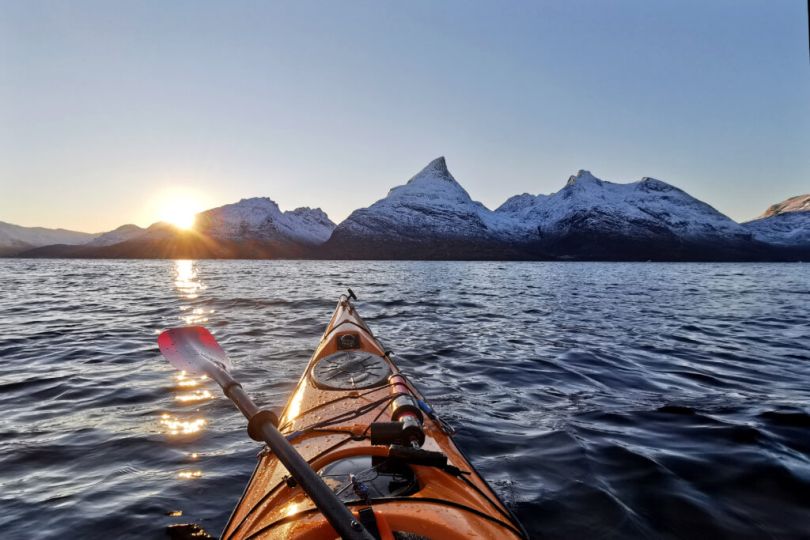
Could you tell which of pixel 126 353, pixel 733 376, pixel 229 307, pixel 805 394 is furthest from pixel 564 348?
pixel 229 307

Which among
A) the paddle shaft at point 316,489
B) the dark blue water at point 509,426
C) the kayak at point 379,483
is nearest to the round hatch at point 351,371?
the kayak at point 379,483

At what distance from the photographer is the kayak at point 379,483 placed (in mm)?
2248

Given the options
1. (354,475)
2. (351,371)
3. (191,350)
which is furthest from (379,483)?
(351,371)

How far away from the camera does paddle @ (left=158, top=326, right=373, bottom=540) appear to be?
183 centimetres

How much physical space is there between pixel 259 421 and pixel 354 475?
2.64 feet

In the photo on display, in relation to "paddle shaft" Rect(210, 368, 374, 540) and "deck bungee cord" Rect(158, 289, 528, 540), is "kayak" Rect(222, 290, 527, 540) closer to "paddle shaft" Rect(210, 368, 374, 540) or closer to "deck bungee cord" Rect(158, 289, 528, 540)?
"deck bungee cord" Rect(158, 289, 528, 540)

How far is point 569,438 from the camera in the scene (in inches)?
221

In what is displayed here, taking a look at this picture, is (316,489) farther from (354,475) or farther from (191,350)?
(191,350)

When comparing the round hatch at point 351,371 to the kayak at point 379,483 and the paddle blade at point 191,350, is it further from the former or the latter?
the paddle blade at point 191,350

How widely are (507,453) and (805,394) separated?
622 cm

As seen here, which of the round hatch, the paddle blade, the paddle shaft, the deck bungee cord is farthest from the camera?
the round hatch

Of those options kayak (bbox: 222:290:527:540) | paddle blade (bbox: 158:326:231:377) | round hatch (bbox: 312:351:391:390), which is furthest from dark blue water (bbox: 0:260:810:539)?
paddle blade (bbox: 158:326:231:377)

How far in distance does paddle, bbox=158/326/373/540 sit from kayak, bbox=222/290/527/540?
390 millimetres

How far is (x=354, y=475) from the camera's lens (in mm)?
2779
